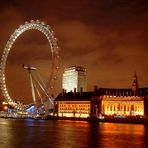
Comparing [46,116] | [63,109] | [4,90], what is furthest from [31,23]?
[63,109]

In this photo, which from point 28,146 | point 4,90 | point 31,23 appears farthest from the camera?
point 4,90

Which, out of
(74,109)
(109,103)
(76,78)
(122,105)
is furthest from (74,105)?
(76,78)

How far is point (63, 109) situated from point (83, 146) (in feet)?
363

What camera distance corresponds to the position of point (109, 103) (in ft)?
432

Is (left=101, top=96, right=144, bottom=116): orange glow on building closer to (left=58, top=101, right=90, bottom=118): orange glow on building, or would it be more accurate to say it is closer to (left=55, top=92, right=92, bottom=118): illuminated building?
(left=55, top=92, right=92, bottom=118): illuminated building

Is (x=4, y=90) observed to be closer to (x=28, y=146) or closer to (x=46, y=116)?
(x=46, y=116)

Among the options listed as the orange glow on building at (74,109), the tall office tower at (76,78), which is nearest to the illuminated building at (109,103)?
the orange glow on building at (74,109)

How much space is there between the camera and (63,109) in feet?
485

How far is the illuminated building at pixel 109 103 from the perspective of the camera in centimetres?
12612

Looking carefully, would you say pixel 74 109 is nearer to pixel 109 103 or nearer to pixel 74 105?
pixel 74 105

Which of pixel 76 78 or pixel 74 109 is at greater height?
pixel 76 78

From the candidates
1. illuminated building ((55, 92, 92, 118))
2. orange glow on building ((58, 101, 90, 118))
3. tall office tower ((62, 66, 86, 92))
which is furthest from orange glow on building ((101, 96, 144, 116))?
tall office tower ((62, 66, 86, 92))

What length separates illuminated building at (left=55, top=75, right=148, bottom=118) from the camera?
12612 cm

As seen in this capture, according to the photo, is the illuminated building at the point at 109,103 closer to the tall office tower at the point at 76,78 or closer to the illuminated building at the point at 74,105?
the illuminated building at the point at 74,105
